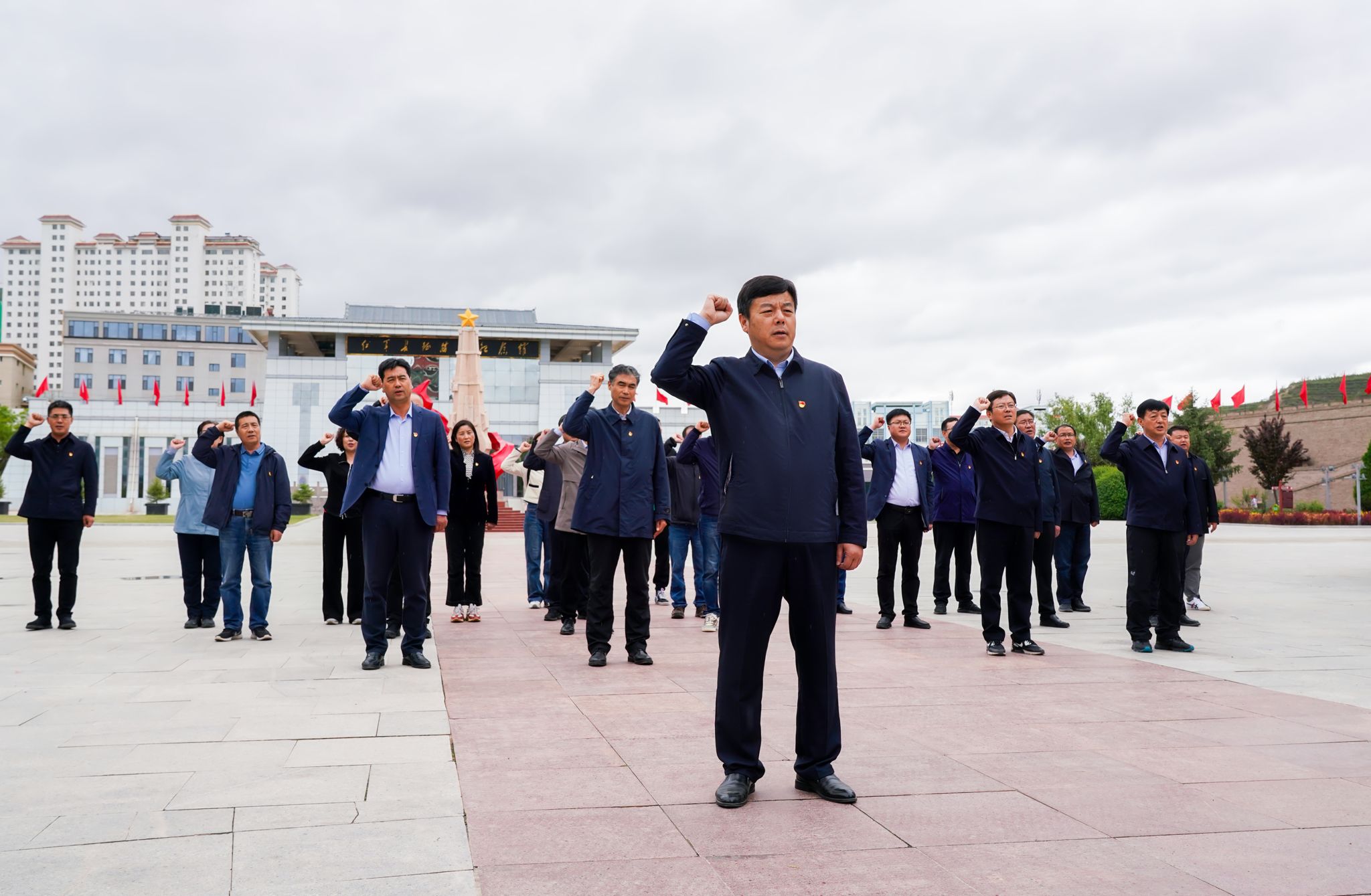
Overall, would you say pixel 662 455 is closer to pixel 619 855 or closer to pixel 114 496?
pixel 619 855

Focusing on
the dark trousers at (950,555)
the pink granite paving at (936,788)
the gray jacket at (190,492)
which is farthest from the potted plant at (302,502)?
the pink granite paving at (936,788)

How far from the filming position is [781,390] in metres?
4.04

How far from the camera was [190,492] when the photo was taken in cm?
882

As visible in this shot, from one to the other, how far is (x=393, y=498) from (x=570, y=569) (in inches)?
98.9

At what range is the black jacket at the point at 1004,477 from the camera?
7.55 metres

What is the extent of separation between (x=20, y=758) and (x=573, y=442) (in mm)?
5531

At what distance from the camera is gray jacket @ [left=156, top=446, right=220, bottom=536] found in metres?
8.73

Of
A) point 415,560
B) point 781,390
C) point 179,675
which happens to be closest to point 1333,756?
point 781,390

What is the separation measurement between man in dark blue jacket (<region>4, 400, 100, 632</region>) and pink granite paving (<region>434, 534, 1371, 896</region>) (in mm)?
4464

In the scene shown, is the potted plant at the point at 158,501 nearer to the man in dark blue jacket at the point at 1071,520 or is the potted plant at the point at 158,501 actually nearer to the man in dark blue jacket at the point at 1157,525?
the man in dark blue jacket at the point at 1071,520

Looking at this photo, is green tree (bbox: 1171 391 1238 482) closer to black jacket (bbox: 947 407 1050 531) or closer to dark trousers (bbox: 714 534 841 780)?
black jacket (bbox: 947 407 1050 531)

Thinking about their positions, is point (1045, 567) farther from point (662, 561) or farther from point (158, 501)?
point (158, 501)

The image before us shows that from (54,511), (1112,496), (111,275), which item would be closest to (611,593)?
(54,511)

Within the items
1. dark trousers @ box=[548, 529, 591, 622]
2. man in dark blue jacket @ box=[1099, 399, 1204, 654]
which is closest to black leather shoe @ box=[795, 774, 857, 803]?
man in dark blue jacket @ box=[1099, 399, 1204, 654]
